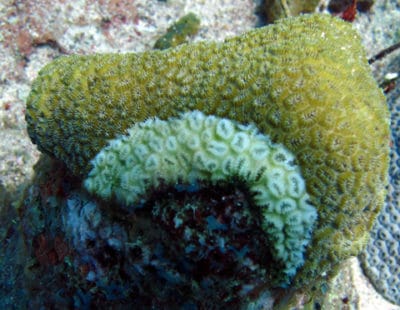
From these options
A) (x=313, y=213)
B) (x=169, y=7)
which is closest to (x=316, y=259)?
(x=313, y=213)

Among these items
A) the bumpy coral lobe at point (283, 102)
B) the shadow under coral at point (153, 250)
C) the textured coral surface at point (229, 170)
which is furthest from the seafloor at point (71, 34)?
the textured coral surface at point (229, 170)

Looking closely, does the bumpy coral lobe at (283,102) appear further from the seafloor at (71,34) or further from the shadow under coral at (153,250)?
the seafloor at (71,34)

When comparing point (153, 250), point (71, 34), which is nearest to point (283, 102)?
point (153, 250)

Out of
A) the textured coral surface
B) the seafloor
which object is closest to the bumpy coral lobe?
the textured coral surface

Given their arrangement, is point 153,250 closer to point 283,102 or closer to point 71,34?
point 283,102

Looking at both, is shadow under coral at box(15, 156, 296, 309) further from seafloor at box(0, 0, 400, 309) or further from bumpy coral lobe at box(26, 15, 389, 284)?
seafloor at box(0, 0, 400, 309)

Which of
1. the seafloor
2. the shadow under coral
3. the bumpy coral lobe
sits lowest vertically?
the shadow under coral
